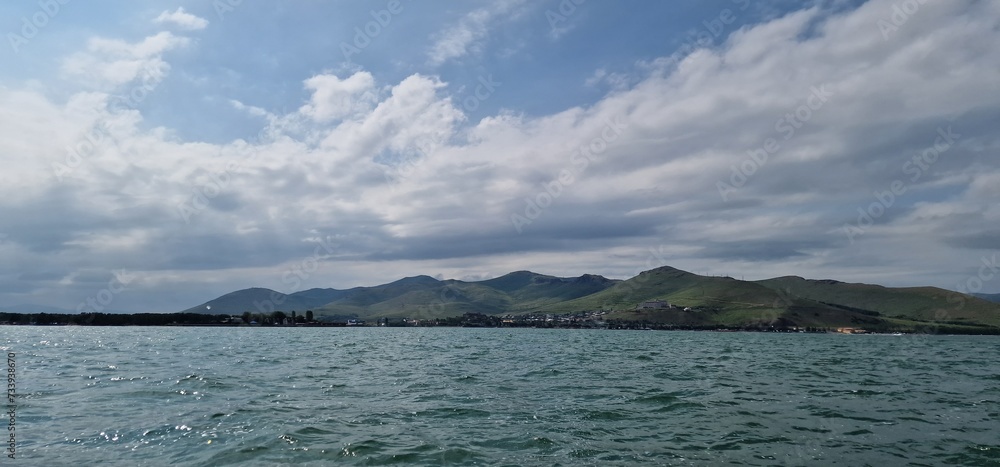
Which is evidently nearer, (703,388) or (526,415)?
(526,415)

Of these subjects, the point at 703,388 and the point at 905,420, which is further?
the point at 703,388

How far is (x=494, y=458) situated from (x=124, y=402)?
71.0 feet

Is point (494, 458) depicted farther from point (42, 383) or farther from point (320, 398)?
point (42, 383)

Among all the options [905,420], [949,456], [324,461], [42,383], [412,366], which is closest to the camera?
[324,461]

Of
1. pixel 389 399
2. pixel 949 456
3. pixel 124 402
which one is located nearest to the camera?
pixel 949 456

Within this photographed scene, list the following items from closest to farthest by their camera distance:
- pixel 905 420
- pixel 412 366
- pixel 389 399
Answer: pixel 905 420 → pixel 389 399 → pixel 412 366

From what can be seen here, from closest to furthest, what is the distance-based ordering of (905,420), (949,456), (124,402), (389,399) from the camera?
(949,456) → (905,420) → (124,402) → (389,399)

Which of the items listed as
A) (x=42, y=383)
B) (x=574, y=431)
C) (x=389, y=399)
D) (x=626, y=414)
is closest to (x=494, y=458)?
(x=574, y=431)

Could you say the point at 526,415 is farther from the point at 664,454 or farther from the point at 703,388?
the point at 703,388

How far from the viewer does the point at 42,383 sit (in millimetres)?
37375

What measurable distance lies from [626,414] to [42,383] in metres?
36.5

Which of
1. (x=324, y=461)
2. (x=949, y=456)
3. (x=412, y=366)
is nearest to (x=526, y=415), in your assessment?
(x=324, y=461)

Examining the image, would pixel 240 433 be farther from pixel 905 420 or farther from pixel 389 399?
pixel 905 420

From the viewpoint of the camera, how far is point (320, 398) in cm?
3209
